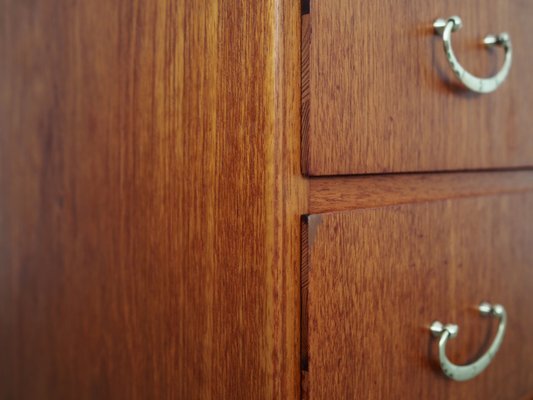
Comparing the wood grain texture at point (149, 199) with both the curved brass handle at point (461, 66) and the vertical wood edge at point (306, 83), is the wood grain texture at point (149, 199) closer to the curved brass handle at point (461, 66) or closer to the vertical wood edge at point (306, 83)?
the vertical wood edge at point (306, 83)

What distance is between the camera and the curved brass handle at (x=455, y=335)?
13.5 inches

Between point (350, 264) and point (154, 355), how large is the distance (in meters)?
0.15

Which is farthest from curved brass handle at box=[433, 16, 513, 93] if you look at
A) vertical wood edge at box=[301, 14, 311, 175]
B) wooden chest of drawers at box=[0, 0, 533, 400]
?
vertical wood edge at box=[301, 14, 311, 175]

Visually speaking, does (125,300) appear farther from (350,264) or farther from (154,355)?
(350,264)

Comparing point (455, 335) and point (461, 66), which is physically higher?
point (461, 66)

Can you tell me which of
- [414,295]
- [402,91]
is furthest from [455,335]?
[402,91]

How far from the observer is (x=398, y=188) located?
34 centimetres

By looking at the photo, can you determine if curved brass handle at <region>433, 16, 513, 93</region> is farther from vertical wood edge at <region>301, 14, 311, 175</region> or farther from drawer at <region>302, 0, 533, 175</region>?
vertical wood edge at <region>301, 14, 311, 175</region>

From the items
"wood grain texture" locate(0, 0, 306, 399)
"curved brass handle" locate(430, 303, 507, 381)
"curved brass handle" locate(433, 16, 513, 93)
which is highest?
"curved brass handle" locate(433, 16, 513, 93)

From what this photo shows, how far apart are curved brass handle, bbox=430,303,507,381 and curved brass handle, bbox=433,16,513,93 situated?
0.51 feet

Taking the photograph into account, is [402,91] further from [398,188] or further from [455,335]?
[455,335]

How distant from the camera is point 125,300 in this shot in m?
0.38

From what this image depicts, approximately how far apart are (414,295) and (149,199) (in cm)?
18

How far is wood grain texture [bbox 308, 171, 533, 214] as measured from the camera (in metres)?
0.29
